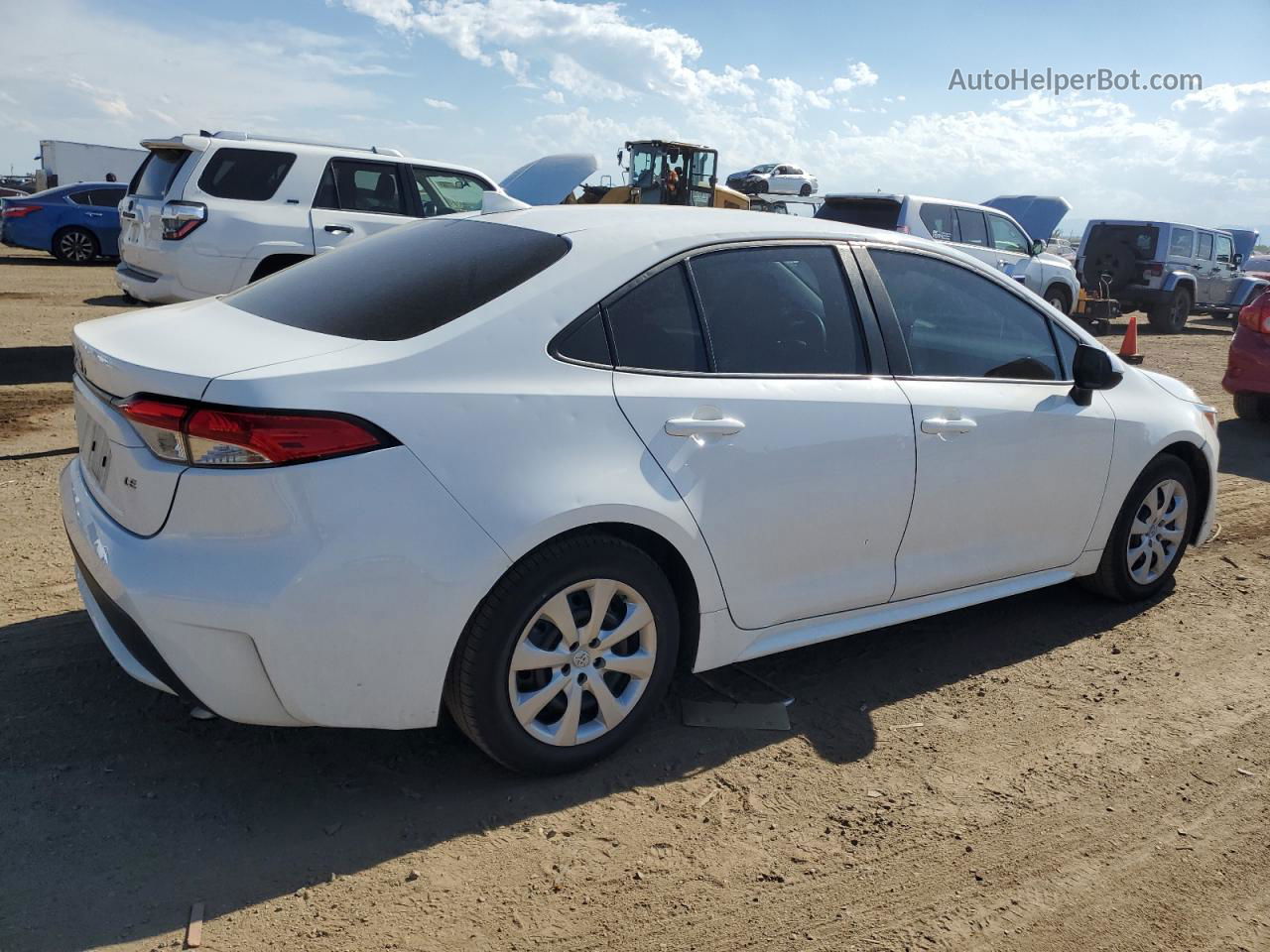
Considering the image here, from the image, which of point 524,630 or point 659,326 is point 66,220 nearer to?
point 659,326

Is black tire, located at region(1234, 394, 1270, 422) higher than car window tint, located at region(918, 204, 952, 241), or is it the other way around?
car window tint, located at region(918, 204, 952, 241)

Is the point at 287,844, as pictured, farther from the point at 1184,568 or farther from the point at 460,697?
the point at 1184,568

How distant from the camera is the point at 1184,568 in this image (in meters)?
5.51

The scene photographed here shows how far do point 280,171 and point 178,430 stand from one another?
7.29 metres

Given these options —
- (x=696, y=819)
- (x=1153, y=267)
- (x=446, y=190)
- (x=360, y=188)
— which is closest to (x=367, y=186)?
(x=360, y=188)

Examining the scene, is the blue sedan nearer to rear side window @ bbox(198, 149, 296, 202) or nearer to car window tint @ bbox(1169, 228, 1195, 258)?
rear side window @ bbox(198, 149, 296, 202)

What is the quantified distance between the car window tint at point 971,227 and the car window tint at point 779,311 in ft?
40.0

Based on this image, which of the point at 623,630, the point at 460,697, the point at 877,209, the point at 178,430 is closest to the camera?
the point at 178,430

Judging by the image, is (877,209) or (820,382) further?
(877,209)

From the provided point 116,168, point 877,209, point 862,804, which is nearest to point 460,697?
point 862,804

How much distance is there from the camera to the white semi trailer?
3058 centimetres

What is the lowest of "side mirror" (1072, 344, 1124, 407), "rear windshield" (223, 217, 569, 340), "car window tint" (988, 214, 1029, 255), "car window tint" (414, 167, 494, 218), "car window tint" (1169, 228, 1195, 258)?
"side mirror" (1072, 344, 1124, 407)

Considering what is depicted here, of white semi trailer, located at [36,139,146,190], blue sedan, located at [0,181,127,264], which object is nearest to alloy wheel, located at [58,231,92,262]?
blue sedan, located at [0,181,127,264]

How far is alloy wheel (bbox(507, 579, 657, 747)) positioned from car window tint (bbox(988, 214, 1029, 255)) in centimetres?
1392
